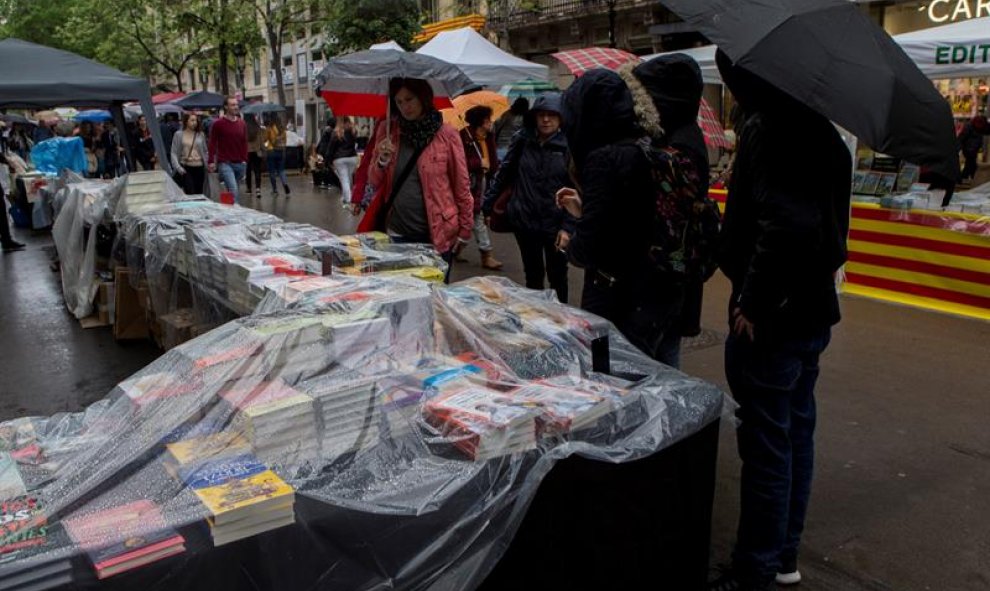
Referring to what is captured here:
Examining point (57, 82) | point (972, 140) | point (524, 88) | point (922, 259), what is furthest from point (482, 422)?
point (972, 140)

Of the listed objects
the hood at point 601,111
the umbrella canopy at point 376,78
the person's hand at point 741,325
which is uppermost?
the umbrella canopy at point 376,78

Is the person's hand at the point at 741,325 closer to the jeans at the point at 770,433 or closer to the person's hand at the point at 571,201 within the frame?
the jeans at the point at 770,433

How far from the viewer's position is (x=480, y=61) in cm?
1206

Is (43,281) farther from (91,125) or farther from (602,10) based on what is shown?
(602,10)

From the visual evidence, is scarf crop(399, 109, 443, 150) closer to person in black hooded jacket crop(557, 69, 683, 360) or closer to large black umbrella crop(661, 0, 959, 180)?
person in black hooded jacket crop(557, 69, 683, 360)

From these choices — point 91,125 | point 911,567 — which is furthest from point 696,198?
point 91,125

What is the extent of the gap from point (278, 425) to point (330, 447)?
0.15 metres

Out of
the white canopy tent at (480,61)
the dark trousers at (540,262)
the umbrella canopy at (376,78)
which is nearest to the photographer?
the dark trousers at (540,262)

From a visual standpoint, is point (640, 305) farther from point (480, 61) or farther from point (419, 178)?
point (480, 61)

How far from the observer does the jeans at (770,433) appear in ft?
8.80

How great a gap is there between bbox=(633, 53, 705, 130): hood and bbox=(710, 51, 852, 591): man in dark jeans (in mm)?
526

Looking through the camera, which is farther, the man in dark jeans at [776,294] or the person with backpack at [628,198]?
the person with backpack at [628,198]

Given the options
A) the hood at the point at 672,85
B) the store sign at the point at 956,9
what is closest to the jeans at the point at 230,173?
the hood at the point at 672,85

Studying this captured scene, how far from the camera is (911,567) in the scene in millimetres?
3215
